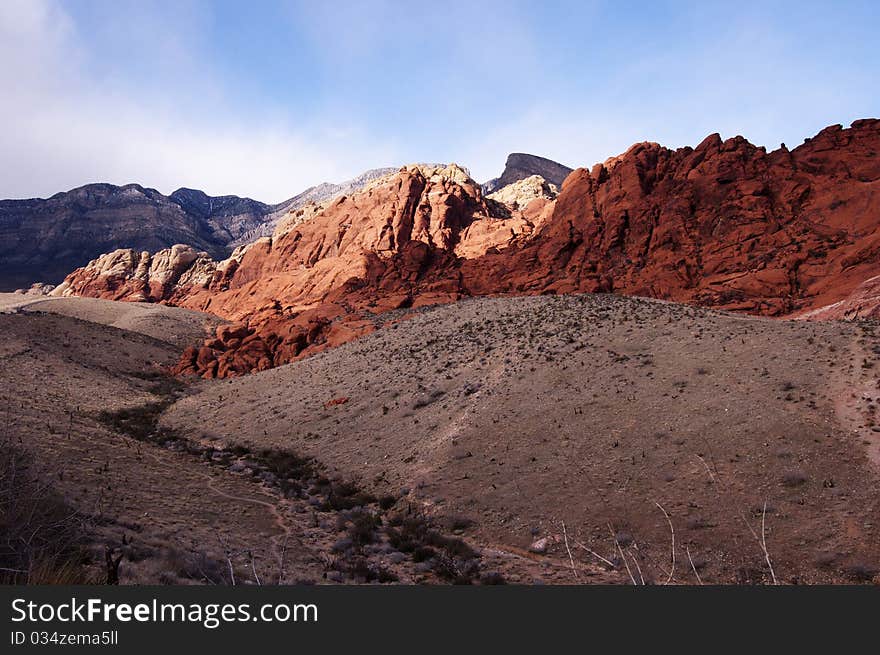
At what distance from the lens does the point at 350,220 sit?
83625mm

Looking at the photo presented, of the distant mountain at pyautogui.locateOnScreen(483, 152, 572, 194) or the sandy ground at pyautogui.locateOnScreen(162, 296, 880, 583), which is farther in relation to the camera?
the distant mountain at pyautogui.locateOnScreen(483, 152, 572, 194)

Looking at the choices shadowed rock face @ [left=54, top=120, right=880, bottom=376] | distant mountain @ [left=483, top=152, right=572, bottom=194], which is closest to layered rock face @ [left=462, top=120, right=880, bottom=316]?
shadowed rock face @ [left=54, top=120, right=880, bottom=376]

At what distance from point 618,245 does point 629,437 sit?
4412cm

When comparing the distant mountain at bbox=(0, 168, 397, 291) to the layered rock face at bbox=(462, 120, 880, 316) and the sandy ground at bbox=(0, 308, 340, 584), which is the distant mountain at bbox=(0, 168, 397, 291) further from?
the sandy ground at bbox=(0, 308, 340, 584)

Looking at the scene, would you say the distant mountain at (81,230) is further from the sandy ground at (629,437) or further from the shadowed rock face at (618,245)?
the sandy ground at (629,437)

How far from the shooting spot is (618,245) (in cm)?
5416

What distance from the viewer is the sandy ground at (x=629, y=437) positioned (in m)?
9.84

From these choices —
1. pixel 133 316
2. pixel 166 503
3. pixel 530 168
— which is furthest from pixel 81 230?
pixel 166 503

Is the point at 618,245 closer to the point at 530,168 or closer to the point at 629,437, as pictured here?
the point at 629,437

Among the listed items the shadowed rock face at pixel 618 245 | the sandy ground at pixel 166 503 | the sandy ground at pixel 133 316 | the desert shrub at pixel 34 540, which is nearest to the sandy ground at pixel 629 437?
the sandy ground at pixel 166 503

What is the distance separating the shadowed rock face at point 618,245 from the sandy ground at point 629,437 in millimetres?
17969

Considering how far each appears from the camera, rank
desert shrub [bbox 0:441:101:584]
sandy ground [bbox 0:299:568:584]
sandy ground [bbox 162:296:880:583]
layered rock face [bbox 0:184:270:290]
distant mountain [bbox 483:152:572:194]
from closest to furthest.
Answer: desert shrub [bbox 0:441:101:584], sandy ground [bbox 0:299:568:584], sandy ground [bbox 162:296:880:583], layered rock face [bbox 0:184:270:290], distant mountain [bbox 483:152:572:194]

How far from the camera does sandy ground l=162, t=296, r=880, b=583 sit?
984 cm

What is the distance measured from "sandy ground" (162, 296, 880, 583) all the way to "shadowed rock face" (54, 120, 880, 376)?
18.0 metres
